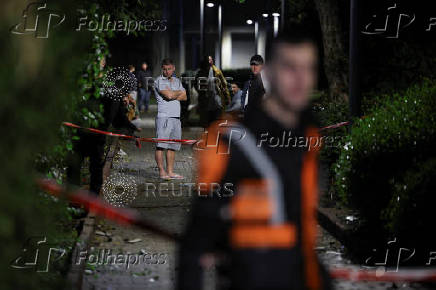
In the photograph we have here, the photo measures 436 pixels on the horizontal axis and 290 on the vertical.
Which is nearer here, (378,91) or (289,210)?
(289,210)

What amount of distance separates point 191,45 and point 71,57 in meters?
64.3

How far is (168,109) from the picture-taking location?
13383 mm

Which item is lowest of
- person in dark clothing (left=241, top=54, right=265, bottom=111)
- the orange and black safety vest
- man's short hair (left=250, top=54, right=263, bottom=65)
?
the orange and black safety vest

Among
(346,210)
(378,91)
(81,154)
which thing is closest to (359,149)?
(346,210)

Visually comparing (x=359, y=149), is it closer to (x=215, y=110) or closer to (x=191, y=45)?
(x=215, y=110)

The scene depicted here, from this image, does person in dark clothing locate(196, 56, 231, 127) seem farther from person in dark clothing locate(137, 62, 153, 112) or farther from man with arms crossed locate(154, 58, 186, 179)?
person in dark clothing locate(137, 62, 153, 112)

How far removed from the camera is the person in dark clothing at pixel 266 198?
2.75 meters

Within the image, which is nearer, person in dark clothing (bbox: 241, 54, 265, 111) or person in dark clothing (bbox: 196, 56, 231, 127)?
person in dark clothing (bbox: 241, 54, 265, 111)

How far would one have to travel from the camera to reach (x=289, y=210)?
2.81 metres

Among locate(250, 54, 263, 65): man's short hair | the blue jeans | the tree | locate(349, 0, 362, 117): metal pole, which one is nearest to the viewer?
locate(349, 0, 362, 117): metal pole

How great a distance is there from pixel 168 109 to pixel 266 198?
35.1 ft

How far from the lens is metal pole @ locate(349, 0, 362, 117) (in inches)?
412

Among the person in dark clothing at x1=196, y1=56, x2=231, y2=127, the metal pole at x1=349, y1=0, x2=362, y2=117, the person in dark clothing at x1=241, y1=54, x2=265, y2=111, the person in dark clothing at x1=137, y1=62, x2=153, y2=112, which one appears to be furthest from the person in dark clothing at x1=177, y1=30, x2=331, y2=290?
the person in dark clothing at x1=137, y1=62, x2=153, y2=112

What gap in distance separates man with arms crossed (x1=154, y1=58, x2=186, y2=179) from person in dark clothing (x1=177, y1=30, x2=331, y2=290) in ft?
34.1
